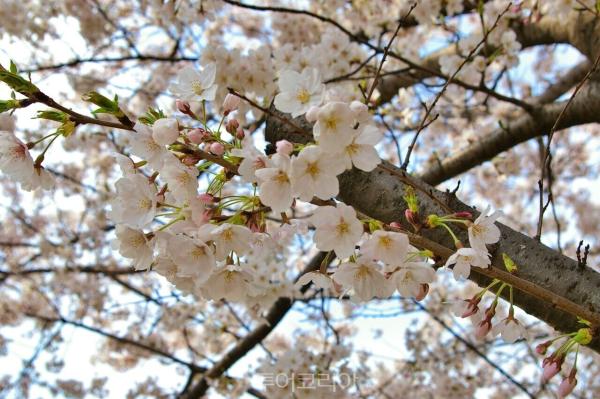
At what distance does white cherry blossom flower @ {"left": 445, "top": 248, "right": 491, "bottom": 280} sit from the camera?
3.28 ft

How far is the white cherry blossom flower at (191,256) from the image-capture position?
3.32 ft

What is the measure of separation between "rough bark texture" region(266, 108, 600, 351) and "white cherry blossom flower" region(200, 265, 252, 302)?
378mm

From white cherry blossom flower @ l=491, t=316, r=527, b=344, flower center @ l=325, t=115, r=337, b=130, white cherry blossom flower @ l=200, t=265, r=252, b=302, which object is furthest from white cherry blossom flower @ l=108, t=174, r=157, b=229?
white cherry blossom flower @ l=491, t=316, r=527, b=344

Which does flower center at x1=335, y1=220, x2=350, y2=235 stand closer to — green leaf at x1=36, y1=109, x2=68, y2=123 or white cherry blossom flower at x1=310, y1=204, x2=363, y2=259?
white cherry blossom flower at x1=310, y1=204, x2=363, y2=259

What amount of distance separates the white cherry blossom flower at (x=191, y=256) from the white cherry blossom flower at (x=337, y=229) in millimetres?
242

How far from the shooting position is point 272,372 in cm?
321

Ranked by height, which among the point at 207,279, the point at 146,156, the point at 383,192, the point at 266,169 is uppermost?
the point at 383,192

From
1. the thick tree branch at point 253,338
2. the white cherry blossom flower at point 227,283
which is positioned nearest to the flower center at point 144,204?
the white cherry blossom flower at point 227,283

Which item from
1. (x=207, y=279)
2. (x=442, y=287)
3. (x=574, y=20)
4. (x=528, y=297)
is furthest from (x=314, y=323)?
(x=207, y=279)

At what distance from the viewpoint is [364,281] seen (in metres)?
1.09

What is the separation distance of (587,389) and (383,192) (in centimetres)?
643

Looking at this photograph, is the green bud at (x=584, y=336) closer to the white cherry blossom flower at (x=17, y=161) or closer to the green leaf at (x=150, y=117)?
the green leaf at (x=150, y=117)

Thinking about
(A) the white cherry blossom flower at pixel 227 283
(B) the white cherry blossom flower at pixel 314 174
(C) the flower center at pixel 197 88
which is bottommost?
(A) the white cherry blossom flower at pixel 227 283

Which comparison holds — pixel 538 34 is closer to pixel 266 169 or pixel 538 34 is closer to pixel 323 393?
pixel 323 393
